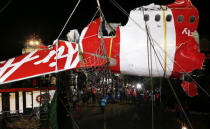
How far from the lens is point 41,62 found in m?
4.51

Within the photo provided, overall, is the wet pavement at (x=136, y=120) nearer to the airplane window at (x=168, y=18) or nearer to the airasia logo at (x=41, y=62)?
the airasia logo at (x=41, y=62)

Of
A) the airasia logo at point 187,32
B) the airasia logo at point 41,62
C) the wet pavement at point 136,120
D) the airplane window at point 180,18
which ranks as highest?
the airplane window at point 180,18

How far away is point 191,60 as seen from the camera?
4.41 meters

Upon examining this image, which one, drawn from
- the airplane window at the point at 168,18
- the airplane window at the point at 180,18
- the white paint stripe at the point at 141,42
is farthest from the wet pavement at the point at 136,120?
the airplane window at the point at 180,18

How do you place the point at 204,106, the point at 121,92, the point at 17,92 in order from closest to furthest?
the point at 204,106
the point at 17,92
the point at 121,92

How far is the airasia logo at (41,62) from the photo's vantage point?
169 inches

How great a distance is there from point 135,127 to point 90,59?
528 centimetres

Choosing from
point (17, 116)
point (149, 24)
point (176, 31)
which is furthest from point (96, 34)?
point (17, 116)

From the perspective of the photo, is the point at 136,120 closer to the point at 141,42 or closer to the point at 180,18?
the point at 141,42

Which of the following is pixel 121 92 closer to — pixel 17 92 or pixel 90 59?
pixel 17 92

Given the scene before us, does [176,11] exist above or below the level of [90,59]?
above

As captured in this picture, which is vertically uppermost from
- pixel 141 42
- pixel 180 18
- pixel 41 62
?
pixel 180 18

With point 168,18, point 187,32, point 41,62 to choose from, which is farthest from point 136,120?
point 41,62

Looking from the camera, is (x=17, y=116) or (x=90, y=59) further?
(x=17, y=116)
